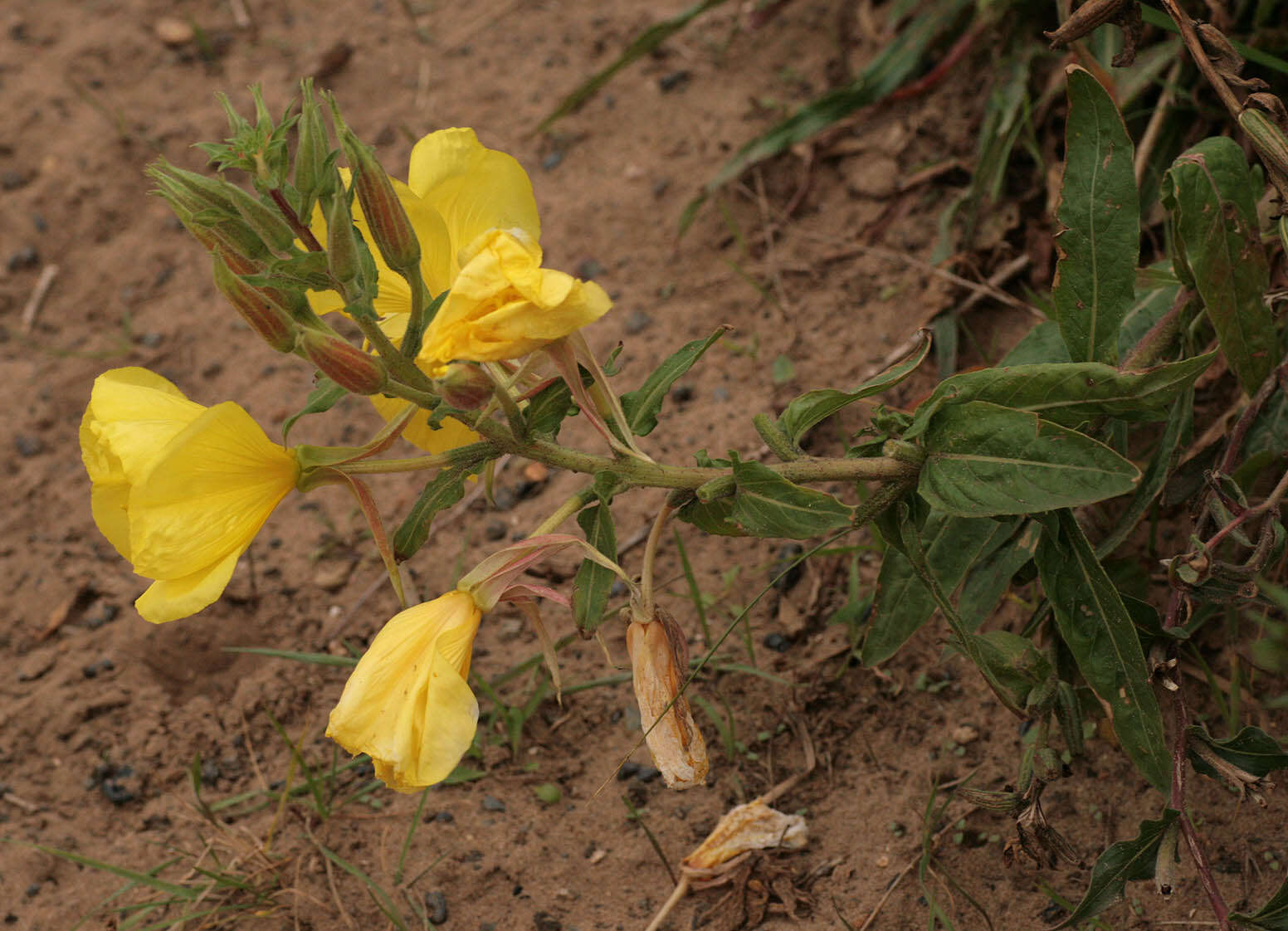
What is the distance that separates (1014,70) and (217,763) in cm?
200

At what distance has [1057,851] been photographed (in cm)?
136

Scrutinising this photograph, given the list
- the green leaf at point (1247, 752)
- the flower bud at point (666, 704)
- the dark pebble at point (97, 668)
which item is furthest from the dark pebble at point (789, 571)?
the dark pebble at point (97, 668)

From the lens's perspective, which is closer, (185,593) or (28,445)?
(185,593)

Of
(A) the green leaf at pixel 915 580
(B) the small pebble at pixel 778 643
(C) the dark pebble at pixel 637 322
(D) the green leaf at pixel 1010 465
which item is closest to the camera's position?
(D) the green leaf at pixel 1010 465

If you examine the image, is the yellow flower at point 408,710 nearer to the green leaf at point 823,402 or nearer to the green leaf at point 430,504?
the green leaf at point 430,504

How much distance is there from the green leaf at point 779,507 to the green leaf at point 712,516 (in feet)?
0.24

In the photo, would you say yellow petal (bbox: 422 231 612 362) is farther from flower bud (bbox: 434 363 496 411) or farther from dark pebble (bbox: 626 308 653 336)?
dark pebble (bbox: 626 308 653 336)

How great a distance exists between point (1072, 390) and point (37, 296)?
2.53 metres

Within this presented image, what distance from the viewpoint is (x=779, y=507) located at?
121 cm

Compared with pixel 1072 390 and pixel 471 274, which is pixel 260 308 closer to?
pixel 471 274

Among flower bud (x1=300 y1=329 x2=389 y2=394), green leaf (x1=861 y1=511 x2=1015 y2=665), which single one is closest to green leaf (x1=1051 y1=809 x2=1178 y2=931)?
green leaf (x1=861 y1=511 x2=1015 y2=665)

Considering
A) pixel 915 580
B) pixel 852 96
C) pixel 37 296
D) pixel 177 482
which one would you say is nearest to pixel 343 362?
pixel 177 482

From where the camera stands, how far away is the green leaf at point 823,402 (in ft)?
4.39

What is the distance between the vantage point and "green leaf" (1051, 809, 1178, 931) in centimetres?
126
